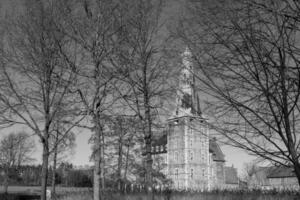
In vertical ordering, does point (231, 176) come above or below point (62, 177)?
above

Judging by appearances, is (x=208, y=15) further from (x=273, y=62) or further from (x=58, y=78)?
(x=58, y=78)

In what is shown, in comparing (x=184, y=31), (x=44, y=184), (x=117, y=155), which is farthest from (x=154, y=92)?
(x=117, y=155)

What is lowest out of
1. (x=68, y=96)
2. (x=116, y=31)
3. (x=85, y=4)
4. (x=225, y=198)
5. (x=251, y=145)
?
(x=225, y=198)

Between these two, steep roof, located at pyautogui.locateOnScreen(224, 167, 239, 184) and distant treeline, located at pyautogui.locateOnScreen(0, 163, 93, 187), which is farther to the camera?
steep roof, located at pyautogui.locateOnScreen(224, 167, 239, 184)

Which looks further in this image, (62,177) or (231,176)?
(231,176)

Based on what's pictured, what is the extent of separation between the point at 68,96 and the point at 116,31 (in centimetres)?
262

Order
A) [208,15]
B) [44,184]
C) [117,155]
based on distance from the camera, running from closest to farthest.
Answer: [208,15]
[44,184]
[117,155]

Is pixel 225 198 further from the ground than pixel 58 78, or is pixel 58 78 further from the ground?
pixel 58 78

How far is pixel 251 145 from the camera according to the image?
2881mm

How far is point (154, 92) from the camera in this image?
11.0 meters

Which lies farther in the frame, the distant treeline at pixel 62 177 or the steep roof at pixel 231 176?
the steep roof at pixel 231 176

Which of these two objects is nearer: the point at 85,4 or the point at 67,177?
the point at 85,4

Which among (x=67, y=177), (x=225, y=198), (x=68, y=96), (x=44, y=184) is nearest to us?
(x=68, y=96)

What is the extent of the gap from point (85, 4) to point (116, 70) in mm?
2264
